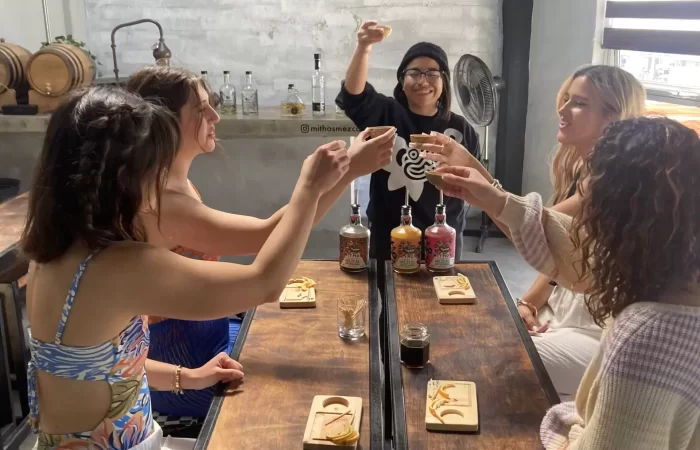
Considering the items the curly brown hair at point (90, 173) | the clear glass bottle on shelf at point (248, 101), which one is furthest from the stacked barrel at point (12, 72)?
the curly brown hair at point (90, 173)

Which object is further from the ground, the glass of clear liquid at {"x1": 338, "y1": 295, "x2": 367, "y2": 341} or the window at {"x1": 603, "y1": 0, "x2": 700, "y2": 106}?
the window at {"x1": 603, "y1": 0, "x2": 700, "y2": 106}

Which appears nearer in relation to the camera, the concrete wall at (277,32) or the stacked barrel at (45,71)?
the stacked barrel at (45,71)

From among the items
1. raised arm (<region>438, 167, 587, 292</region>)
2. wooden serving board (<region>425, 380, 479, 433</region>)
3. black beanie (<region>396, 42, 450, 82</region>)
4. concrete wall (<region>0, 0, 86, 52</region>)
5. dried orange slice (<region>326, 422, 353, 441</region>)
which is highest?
concrete wall (<region>0, 0, 86, 52</region>)

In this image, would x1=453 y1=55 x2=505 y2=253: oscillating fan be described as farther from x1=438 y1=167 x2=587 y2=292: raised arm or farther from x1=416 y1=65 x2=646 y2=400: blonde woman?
x1=438 y1=167 x2=587 y2=292: raised arm

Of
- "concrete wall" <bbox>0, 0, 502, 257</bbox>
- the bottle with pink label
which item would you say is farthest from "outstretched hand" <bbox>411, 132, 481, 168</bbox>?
"concrete wall" <bbox>0, 0, 502, 257</bbox>

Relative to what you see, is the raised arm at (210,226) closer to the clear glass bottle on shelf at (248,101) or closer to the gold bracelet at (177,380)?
the gold bracelet at (177,380)

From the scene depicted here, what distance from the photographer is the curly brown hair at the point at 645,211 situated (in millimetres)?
1092

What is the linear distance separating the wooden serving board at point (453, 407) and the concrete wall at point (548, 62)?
115 inches

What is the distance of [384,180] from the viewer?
270 cm

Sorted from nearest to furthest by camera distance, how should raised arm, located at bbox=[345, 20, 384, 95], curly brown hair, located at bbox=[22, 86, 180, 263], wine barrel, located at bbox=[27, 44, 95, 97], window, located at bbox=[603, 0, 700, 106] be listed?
curly brown hair, located at bbox=[22, 86, 180, 263]
raised arm, located at bbox=[345, 20, 384, 95]
window, located at bbox=[603, 0, 700, 106]
wine barrel, located at bbox=[27, 44, 95, 97]

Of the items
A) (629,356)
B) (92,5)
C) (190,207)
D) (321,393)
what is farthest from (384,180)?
(92,5)

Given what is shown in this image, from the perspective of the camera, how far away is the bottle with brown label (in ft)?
6.72

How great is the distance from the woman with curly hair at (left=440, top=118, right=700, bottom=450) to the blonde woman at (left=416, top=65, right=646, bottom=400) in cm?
83

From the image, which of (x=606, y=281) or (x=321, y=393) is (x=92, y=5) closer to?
(x=321, y=393)
